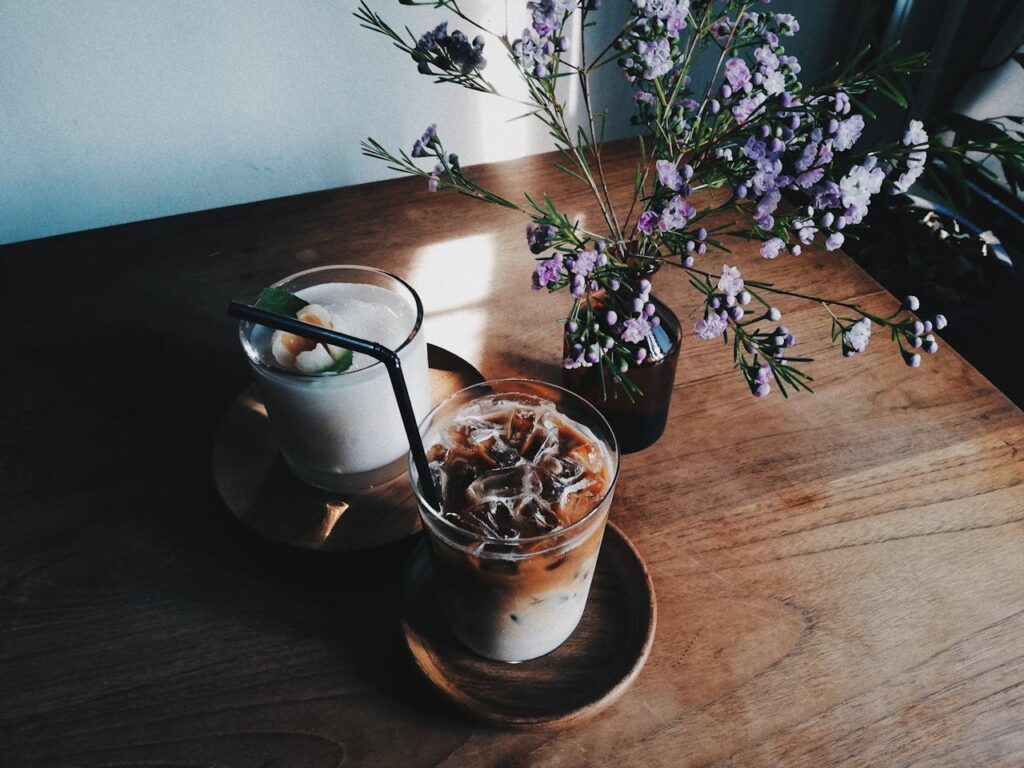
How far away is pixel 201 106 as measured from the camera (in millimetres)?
1479

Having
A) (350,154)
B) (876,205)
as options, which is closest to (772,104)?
(350,154)

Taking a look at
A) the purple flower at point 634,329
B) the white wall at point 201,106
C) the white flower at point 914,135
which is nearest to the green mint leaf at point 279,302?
the purple flower at point 634,329

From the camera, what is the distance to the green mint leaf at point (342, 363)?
0.81 meters

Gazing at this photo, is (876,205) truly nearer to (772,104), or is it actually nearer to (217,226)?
(772,104)

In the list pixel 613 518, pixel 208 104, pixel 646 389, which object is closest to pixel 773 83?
pixel 646 389

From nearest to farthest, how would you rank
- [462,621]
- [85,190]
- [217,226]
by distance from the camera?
[462,621], [217,226], [85,190]

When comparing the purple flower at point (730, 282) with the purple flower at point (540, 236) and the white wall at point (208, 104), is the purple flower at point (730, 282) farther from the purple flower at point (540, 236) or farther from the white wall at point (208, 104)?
the white wall at point (208, 104)

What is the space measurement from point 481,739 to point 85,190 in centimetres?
137

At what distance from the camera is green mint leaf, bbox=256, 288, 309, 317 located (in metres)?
0.83

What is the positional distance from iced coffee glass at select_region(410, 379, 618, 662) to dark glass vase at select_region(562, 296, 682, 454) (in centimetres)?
13

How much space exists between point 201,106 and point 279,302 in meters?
0.85

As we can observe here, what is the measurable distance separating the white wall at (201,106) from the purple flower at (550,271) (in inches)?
38.3

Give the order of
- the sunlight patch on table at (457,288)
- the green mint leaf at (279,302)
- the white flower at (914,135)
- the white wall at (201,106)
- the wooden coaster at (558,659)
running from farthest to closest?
the white wall at (201,106)
the sunlight patch on table at (457,288)
the green mint leaf at (279,302)
the wooden coaster at (558,659)
the white flower at (914,135)

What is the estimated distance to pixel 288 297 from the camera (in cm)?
85
